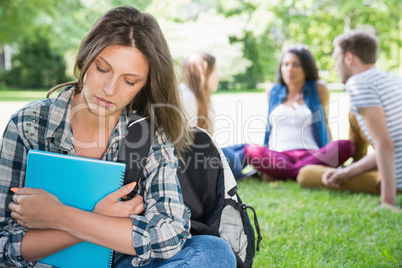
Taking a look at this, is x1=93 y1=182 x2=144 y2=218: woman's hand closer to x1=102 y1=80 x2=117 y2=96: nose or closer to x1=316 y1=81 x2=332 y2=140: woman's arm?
x1=102 y1=80 x2=117 y2=96: nose

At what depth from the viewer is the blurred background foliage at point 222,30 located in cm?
1805

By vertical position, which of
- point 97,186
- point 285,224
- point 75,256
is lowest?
point 285,224

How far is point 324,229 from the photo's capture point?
3145mm

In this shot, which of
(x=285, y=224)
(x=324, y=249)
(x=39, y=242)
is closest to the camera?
(x=39, y=242)

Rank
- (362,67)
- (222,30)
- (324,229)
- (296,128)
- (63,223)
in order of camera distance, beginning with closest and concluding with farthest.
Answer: (63,223)
(324,229)
(362,67)
(296,128)
(222,30)

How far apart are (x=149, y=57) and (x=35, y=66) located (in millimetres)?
23961

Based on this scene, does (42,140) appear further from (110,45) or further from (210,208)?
(210,208)

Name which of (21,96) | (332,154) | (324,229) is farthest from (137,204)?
(21,96)

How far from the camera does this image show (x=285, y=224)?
324 cm

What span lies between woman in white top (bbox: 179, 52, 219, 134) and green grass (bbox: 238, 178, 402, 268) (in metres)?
0.95

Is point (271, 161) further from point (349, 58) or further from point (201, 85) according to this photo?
point (349, 58)

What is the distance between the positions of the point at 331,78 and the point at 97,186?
25.8 metres

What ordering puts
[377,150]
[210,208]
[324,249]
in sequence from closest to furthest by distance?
[210,208] → [324,249] → [377,150]

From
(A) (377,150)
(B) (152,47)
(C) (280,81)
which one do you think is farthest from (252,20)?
(B) (152,47)
